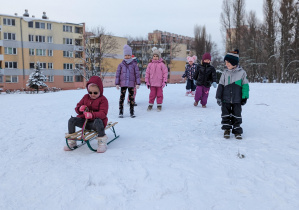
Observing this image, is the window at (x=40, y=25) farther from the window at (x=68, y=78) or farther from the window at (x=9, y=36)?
the window at (x=68, y=78)

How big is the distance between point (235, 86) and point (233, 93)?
0.49 feet

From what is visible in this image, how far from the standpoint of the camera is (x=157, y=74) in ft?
26.4

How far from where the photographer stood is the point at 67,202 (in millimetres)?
2775

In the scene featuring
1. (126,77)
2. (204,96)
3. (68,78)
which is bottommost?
(204,96)

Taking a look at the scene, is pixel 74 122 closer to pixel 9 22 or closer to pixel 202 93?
pixel 202 93

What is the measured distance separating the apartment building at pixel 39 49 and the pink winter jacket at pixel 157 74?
4599cm

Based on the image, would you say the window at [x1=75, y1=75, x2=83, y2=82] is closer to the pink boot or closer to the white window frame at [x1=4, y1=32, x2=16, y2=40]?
the white window frame at [x1=4, y1=32, x2=16, y2=40]

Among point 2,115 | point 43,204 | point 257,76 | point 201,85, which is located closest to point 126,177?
point 43,204

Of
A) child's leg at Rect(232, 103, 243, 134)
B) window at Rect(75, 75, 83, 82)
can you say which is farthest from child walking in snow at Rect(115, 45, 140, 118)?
window at Rect(75, 75, 83, 82)

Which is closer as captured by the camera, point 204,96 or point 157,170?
point 157,170

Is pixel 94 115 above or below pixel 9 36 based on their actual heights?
below

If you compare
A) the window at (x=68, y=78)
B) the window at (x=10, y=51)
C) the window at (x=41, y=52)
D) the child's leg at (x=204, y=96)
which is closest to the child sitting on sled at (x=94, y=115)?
the child's leg at (x=204, y=96)

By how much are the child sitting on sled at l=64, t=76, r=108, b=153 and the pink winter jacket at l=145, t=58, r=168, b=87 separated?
139 inches

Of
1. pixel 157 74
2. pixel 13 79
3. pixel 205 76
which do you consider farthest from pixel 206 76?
pixel 13 79
